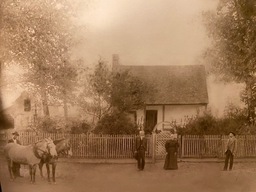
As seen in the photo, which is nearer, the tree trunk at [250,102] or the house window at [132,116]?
the house window at [132,116]

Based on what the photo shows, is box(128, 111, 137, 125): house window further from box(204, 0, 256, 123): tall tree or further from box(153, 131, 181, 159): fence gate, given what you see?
box(204, 0, 256, 123): tall tree

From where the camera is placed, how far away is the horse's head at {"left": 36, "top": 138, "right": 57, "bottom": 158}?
93.3 inches

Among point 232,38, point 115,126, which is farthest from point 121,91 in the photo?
point 232,38

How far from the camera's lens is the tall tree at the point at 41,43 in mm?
2307

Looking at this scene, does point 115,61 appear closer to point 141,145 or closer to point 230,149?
point 141,145

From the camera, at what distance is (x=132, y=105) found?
7.59 feet

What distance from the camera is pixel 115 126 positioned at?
2.36 m

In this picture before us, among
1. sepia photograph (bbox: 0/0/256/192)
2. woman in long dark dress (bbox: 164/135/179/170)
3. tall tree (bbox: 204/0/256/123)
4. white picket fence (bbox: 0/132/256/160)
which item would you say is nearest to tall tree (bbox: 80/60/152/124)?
sepia photograph (bbox: 0/0/256/192)

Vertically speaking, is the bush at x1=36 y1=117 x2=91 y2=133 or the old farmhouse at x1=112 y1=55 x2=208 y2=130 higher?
the old farmhouse at x1=112 y1=55 x2=208 y2=130

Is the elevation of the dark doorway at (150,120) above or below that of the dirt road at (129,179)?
above

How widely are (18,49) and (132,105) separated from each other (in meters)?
0.61

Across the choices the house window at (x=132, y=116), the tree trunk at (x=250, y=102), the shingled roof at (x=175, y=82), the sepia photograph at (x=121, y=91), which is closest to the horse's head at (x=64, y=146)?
the sepia photograph at (x=121, y=91)

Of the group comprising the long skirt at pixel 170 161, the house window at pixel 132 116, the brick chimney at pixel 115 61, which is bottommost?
the long skirt at pixel 170 161

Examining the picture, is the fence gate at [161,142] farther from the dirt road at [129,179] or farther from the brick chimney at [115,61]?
the brick chimney at [115,61]
